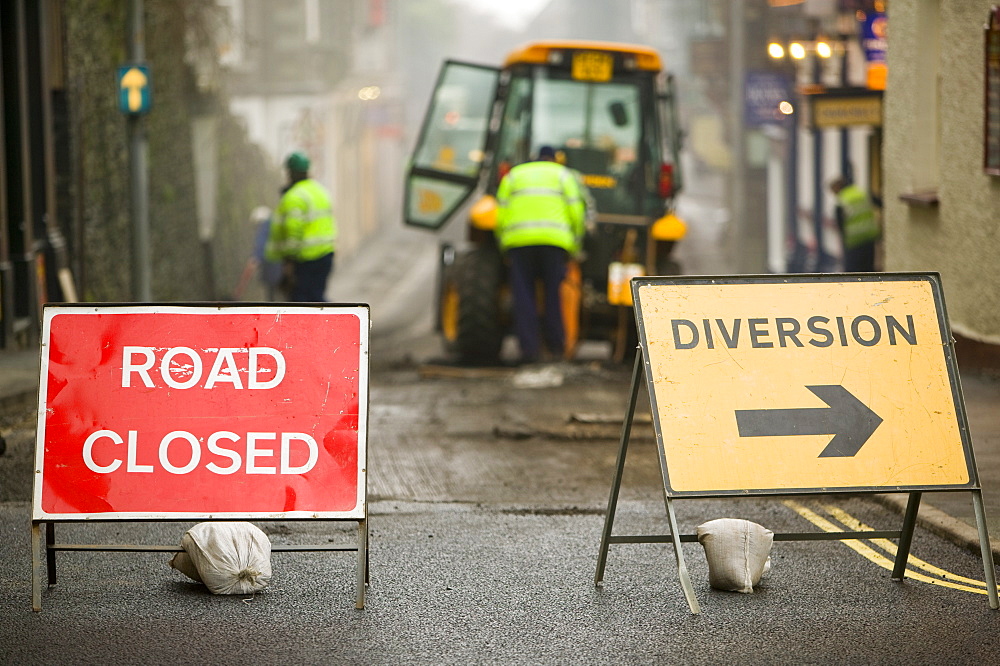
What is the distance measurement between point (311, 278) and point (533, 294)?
2.07m

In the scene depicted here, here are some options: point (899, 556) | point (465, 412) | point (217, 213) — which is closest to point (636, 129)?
point (465, 412)

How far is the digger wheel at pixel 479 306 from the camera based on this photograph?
43.1ft

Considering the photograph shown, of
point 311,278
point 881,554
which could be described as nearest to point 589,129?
point 311,278

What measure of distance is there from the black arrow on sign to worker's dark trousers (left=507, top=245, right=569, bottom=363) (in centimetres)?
702

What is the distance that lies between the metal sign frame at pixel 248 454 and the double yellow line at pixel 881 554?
2226mm

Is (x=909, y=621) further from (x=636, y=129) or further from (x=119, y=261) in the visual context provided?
(x=119, y=261)

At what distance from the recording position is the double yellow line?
18.6 feet

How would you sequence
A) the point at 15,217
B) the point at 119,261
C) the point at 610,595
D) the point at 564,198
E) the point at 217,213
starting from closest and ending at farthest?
1. the point at 610,595
2. the point at 564,198
3. the point at 15,217
4. the point at 119,261
5. the point at 217,213

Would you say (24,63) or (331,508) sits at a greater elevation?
(24,63)

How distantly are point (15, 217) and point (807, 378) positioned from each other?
1007 centimetres

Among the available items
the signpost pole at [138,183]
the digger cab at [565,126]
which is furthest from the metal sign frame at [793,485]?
the signpost pole at [138,183]

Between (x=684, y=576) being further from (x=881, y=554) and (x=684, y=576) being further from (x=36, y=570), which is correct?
(x=36, y=570)

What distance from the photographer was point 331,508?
525 centimetres

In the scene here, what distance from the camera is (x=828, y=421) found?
5430 mm
